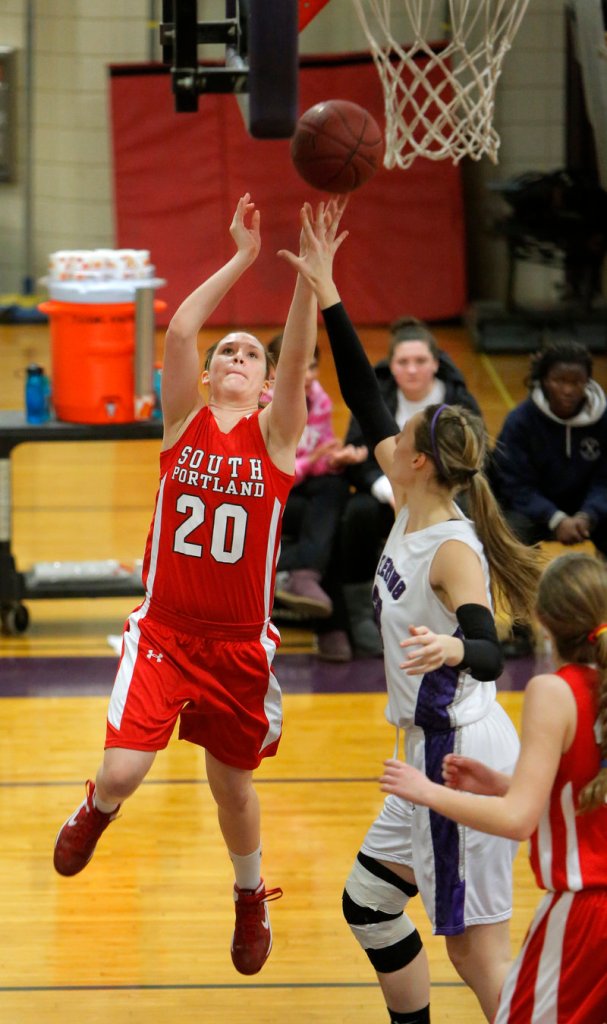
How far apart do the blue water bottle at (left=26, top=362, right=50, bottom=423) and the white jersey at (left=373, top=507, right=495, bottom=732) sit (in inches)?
151

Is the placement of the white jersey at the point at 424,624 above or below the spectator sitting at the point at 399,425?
above

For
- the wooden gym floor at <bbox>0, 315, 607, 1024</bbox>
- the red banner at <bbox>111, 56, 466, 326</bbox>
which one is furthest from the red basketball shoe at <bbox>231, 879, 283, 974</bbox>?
the red banner at <bbox>111, 56, 466, 326</bbox>

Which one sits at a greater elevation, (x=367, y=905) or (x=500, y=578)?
(x=500, y=578)

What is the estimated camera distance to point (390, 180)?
14.1m

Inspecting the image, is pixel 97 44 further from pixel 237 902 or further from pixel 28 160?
pixel 237 902

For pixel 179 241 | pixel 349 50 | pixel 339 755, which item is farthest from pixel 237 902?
pixel 349 50

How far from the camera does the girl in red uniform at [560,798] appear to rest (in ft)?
8.89

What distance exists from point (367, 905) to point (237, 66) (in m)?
2.22

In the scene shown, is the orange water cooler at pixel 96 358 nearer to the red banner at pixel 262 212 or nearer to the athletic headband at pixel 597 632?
the athletic headband at pixel 597 632

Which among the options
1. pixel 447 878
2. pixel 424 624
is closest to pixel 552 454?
pixel 424 624

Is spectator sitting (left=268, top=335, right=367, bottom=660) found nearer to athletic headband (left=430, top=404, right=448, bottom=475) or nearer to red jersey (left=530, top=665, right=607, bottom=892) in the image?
athletic headband (left=430, top=404, right=448, bottom=475)

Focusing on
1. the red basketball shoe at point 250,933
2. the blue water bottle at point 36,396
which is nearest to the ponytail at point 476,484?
the red basketball shoe at point 250,933

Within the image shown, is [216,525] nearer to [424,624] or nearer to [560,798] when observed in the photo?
[424,624]

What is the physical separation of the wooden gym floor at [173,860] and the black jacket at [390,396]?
93cm
